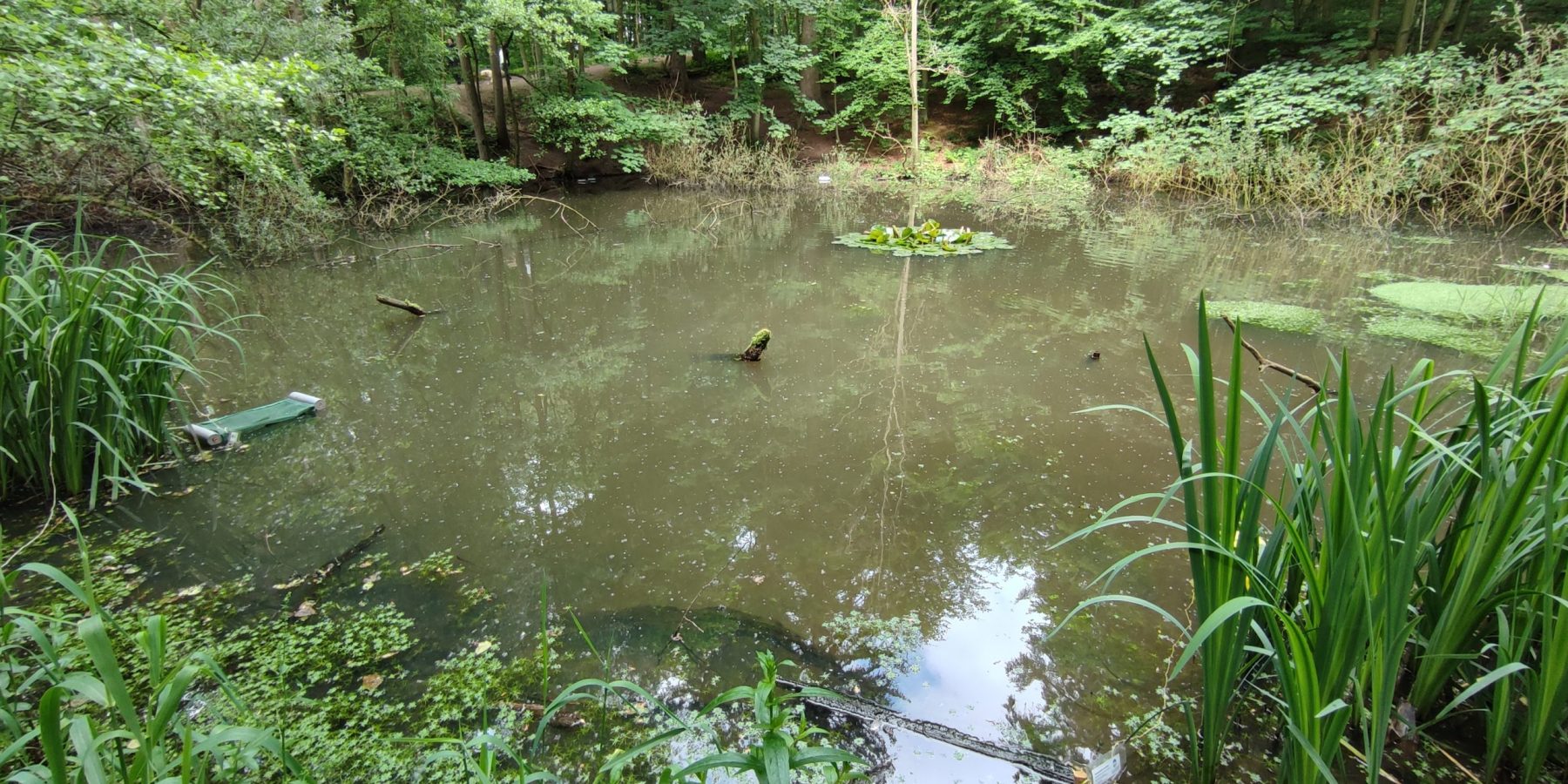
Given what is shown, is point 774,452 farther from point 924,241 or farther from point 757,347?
point 924,241

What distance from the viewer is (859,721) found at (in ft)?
5.58

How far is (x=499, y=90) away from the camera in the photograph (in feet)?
36.3

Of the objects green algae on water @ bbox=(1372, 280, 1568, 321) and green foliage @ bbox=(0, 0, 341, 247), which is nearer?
green foliage @ bbox=(0, 0, 341, 247)

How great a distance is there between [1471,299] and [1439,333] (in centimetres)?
105

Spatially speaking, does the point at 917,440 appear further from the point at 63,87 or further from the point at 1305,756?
the point at 63,87

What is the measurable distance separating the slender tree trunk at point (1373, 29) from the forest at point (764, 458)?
1.24 feet

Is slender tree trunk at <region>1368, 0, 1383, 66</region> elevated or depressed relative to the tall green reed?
elevated

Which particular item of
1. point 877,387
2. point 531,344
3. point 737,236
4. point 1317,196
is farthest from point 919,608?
point 1317,196

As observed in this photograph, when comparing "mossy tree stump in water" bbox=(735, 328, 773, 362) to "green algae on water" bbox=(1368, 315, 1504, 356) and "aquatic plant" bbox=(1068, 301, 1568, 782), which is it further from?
"green algae on water" bbox=(1368, 315, 1504, 356)

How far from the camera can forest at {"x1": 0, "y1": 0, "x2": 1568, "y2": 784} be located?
1265mm

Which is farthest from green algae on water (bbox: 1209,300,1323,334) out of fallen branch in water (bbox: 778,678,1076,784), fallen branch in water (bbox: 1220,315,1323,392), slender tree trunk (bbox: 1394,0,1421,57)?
slender tree trunk (bbox: 1394,0,1421,57)

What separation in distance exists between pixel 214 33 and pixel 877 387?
23.8ft

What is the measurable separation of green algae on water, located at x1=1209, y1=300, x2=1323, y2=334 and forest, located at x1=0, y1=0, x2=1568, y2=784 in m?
0.06

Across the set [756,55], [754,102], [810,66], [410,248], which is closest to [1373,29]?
[810,66]
